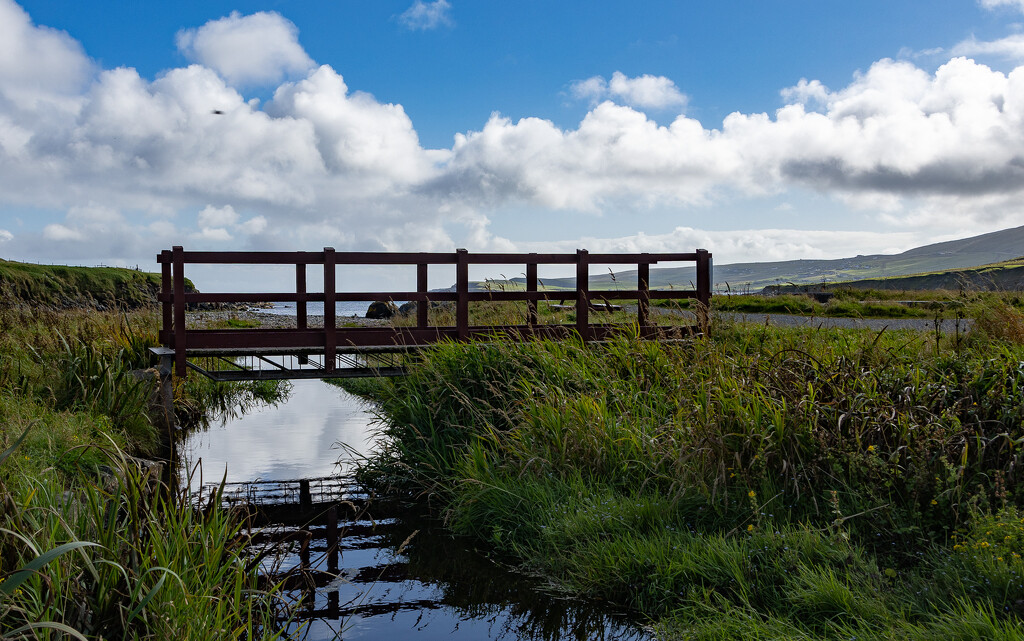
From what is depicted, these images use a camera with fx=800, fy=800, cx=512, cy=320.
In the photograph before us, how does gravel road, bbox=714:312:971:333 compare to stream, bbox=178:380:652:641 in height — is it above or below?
above

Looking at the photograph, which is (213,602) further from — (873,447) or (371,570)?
(873,447)

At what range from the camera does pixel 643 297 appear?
455 inches

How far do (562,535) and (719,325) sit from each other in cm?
321

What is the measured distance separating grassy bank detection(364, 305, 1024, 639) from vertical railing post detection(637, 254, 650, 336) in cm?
261

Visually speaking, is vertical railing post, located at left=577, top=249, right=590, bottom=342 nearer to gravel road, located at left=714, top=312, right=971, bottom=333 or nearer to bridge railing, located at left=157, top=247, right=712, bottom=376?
bridge railing, located at left=157, top=247, right=712, bottom=376

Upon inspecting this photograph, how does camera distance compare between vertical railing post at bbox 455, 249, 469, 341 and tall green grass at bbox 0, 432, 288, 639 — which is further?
vertical railing post at bbox 455, 249, 469, 341

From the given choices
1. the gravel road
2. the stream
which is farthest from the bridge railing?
the stream

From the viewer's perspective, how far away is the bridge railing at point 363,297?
35.3 ft

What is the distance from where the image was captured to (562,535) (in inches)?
231

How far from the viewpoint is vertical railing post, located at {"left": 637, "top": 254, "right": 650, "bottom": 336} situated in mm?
10789

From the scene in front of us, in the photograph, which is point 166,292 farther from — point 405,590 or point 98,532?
point 98,532

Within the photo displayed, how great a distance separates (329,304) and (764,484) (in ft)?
23.1

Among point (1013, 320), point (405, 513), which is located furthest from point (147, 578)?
point (1013, 320)

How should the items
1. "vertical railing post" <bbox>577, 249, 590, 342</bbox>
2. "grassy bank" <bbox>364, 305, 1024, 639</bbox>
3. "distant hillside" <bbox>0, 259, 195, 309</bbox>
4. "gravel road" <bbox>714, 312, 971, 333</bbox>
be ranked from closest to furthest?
"grassy bank" <bbox>364, 305, 1024, 639</bbox>
"gravel road" <bbox>714, 312, 971, 333</bbox>
"vertical railing post" <bbox>577, 249, 590, 342</bbox>
"distant hillside" <bbox>0, 259, 195, 309</bbox>
